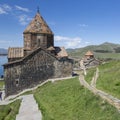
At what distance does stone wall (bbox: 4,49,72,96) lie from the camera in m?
Answer: 30.9

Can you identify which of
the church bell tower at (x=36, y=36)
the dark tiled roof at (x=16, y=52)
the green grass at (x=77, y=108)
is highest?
the church bell tower at (x=36, y=36)

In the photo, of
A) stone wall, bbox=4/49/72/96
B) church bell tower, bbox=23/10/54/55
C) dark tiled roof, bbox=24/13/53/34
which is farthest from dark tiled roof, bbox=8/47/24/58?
dark tiled roof, bbox=24/13/53/34

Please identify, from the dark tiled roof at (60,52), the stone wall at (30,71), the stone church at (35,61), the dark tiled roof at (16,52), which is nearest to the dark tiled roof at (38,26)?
the stone church at (35,61)

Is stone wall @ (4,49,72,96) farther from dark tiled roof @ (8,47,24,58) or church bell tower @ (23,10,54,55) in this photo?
church bell tower @ (23,10,54,55)

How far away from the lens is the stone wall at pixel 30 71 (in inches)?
1216

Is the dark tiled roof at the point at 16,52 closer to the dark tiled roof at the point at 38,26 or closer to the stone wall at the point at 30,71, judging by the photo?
the stone wall at the point at 30,71

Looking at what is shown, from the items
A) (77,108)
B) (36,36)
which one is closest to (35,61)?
(36,36)

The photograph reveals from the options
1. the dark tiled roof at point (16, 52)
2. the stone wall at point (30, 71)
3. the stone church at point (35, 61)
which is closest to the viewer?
the stone wall at point (30, 71)

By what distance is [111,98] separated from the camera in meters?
13.3

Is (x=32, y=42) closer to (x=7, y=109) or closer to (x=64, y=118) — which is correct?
(x=7, y=109)

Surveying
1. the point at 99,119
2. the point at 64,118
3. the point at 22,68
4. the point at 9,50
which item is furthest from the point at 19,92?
the point at 99,119

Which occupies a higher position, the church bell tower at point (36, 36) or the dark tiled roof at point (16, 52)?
the church bell tower at point (36, 36)

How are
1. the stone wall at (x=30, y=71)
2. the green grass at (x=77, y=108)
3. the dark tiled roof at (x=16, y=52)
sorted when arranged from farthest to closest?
the dark tiled roof at (x=16, y=52) → the stone wall at (x=30, y=71) → the green grass at (x=77, y=108)

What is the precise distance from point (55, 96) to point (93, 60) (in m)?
37.9
